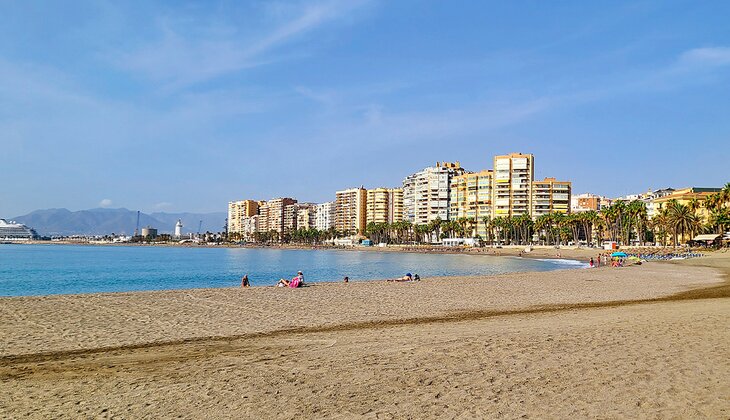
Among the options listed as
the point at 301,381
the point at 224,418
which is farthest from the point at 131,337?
the point at 224,418

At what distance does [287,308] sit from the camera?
21.0 m

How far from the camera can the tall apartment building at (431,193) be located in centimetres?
18088

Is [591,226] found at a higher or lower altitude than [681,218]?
lower

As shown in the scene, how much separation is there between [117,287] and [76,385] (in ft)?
107

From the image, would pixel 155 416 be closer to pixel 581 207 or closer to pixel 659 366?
pixel 659 366

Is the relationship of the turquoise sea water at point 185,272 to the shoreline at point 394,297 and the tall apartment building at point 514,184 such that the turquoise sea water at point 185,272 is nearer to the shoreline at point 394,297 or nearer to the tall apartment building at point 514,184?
the shoreline at point 394,297

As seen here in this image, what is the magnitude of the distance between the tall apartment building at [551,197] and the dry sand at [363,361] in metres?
141

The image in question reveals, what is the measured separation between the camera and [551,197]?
511ft

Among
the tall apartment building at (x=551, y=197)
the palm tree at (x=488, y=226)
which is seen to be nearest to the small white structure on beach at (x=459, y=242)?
the palm tree at (x=488, y=226)

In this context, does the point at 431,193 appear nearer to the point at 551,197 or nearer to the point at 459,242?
the point at 459,242

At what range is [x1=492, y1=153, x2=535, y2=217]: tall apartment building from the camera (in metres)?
158

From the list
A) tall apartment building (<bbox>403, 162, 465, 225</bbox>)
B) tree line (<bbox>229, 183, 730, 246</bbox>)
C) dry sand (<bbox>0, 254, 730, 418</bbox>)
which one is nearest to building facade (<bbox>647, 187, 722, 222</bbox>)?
tree line (<bbox>229, 183, 730, 246</bbox>)

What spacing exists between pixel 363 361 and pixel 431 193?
17498cm

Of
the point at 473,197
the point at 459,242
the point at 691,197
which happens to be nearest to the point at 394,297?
the point at 691,197
